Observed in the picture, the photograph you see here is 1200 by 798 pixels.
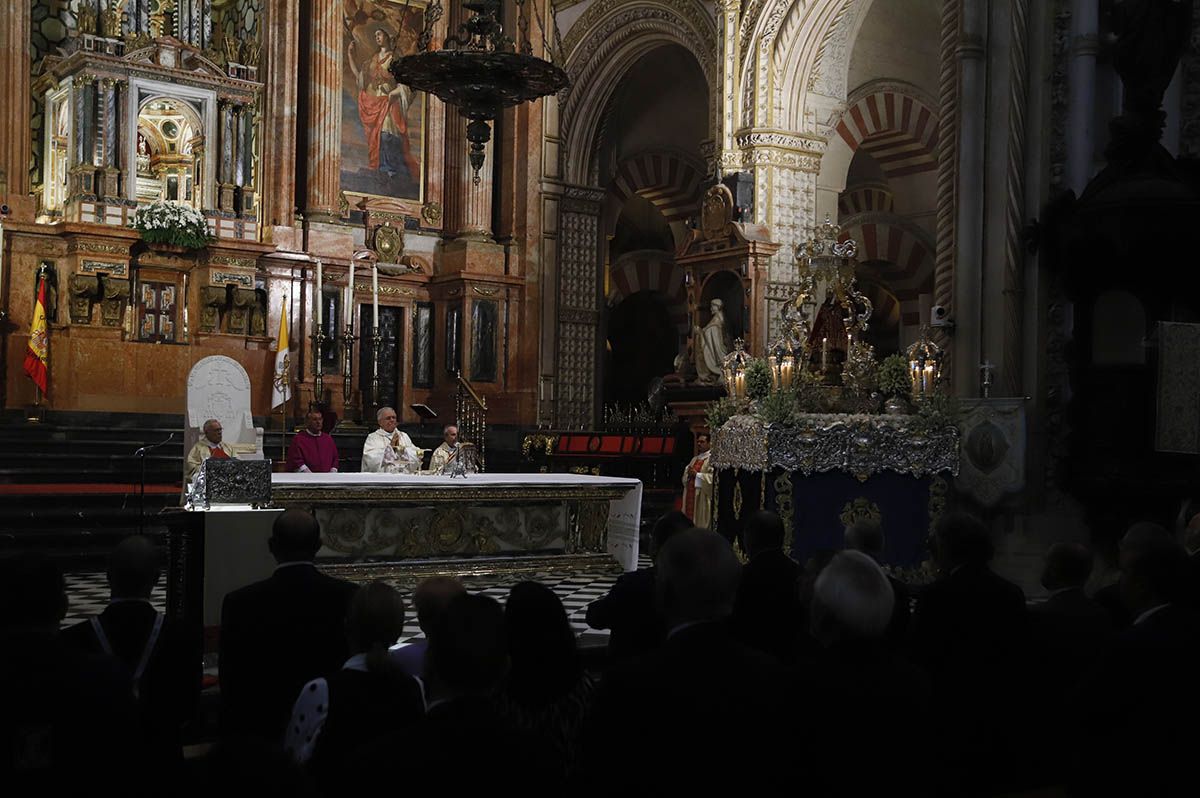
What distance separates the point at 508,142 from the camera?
64.3 ft

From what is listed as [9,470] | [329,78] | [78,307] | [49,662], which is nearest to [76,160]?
[78,307]

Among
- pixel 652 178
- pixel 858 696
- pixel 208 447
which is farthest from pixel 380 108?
pixel 858 696

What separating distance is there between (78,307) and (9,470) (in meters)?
3.59

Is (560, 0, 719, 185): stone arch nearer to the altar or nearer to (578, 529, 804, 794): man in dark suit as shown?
the altar

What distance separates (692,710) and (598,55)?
18.1 m

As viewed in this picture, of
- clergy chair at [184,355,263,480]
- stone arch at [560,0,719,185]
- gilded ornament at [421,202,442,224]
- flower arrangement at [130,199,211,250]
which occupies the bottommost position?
clergy chair at [184,355,263,480]

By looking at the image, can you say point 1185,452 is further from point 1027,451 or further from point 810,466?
point 810,466

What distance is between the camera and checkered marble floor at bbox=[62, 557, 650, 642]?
8.66 m

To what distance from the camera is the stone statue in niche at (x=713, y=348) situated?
1598cm

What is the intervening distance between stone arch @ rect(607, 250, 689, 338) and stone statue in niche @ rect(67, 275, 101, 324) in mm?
8744

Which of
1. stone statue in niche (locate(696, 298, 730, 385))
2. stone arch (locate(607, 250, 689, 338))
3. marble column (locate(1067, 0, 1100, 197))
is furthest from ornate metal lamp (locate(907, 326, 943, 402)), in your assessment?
stone arch (locate(607, 250, 689, 338))

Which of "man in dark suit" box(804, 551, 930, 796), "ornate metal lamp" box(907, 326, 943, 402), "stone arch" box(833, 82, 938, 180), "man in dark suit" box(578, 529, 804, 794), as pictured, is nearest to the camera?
"man in dark suit" box(578, 529, 804, 794)

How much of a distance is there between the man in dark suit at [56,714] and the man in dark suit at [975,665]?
2284 mm

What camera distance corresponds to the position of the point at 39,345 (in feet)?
51.3
